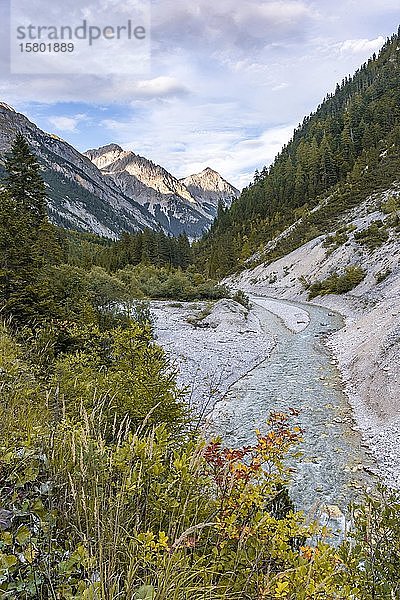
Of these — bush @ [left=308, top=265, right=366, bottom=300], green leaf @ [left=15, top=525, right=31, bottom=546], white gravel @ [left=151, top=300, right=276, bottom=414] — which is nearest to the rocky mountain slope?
bush @ [left=308, top=265, right=366, bottom=300]

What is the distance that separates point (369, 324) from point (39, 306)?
638 inches

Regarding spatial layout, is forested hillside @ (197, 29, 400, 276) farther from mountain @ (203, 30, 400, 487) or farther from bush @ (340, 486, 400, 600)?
bush @ (340, 486, 400, 600)

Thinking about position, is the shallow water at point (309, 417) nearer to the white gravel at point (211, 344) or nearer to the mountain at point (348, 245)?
the mountain at point (348, 245)

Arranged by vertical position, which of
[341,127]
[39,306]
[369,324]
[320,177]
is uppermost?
[341,127]

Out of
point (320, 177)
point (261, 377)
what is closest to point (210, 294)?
point (261, 377)

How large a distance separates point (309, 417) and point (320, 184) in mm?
70753

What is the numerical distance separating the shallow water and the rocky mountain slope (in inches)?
22.0

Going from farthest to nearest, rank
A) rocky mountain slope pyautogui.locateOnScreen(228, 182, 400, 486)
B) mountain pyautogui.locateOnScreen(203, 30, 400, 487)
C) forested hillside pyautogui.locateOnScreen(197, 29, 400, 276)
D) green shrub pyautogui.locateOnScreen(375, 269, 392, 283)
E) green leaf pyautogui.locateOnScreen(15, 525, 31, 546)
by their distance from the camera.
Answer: forested hillside pyautogui.locateOnScreen(197, 29, 400, 276) → green shrub pyautogui.locateOnScreen(375, 269, 392, 283) → mountain pyautogui.locateOnScreen(203, 30, 400, 487) → rocky mountain slope pyautogui.locateOnScreen(228, 182, 400, 486) → green leaf pyautogui.locateOnScreen(15, 525, 31, 546)

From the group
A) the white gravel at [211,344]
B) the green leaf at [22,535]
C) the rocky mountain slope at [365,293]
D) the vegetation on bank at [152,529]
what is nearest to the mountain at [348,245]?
the rocky mountain slope at [365,293]

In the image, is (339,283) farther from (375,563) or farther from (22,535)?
(22,535)

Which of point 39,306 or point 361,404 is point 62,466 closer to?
point 39,306

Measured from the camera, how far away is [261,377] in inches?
648

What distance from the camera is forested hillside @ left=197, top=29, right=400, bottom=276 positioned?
58094 millimetres

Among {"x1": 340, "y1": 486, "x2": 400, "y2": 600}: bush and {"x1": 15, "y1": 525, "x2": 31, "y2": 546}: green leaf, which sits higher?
{"x1": 15, "y1": 525, "x2": 31, "y2": 546}: green leaf
